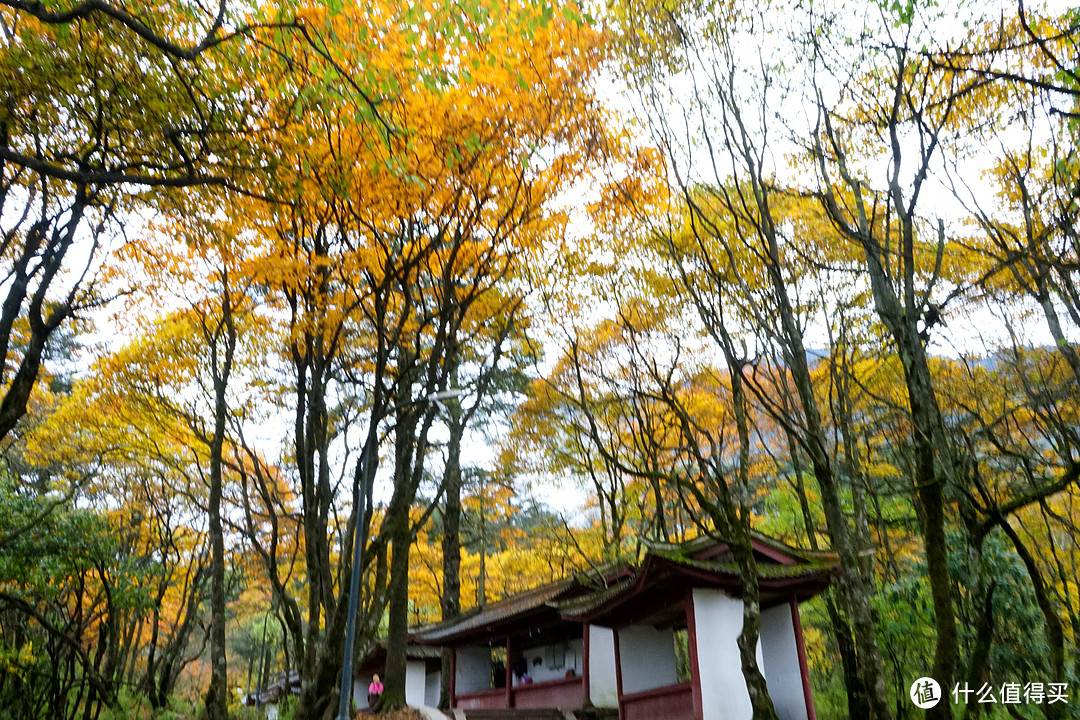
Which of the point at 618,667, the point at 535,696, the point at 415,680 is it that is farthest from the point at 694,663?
the point at 415,680

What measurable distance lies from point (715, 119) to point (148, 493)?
15212 millimetres

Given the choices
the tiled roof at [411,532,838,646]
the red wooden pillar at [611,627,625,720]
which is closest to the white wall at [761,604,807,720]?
the tiled roof at [411,532,838,646]

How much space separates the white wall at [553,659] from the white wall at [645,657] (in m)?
2.72

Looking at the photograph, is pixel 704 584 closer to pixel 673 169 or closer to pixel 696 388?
pixel 696 388

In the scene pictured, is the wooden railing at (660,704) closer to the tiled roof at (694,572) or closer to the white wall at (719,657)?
the white wall at (719,657)

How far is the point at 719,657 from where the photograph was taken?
11.2 metres

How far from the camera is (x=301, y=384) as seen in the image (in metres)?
7.52

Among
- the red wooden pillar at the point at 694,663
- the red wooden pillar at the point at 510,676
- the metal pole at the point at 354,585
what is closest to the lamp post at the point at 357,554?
the metal pole at the point at 354,585

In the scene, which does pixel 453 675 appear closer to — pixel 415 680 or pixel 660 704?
pixel 415 680

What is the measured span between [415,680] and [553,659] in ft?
25.3

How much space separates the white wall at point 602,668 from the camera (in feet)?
46.4

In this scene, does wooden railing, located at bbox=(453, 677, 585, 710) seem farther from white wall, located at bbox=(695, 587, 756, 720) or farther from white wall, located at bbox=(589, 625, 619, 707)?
white wall, located at bbox=(695, 587, 756, 720)

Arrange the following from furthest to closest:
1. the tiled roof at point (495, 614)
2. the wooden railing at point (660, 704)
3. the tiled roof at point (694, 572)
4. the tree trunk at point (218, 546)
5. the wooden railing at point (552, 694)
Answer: the tiled roof at point (495, 614), the wooden railing at point (552, 694), the wooden railing at point (660, 704), the tiled roof at point (694, 572), the tree trunk at point (218, 546)

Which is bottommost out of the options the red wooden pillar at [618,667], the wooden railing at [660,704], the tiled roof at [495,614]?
the wooden railing at [660,704]
